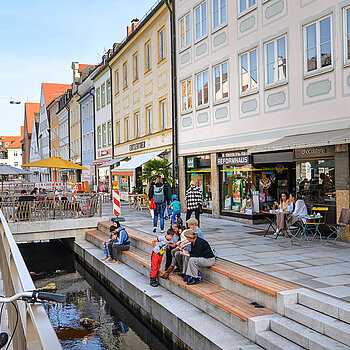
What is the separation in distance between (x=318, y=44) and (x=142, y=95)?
50.1 feet

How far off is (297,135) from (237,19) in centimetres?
561

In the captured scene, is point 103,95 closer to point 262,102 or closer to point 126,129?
point 126,129

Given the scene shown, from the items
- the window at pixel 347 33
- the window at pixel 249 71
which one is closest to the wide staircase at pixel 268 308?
the window at pixel 347 33

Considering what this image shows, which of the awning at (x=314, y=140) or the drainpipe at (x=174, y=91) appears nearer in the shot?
the awning at (x=314, y=140)

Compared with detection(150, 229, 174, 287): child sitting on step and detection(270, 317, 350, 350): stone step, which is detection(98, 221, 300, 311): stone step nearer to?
detection(270, 317, 350, 350): stone step

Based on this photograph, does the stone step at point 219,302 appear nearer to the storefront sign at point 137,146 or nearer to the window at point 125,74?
the storefront sign at point 137,146

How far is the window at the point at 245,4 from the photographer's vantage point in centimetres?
1463

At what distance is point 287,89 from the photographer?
1290 cm

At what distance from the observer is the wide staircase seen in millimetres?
5238

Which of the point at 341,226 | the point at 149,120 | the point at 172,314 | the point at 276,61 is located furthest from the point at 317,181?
the point at 149,120

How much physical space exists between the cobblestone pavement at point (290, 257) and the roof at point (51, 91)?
221 feet

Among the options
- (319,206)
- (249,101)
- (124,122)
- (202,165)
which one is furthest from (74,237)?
(124,122)

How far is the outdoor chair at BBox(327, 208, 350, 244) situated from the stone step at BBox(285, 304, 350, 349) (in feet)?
15.5

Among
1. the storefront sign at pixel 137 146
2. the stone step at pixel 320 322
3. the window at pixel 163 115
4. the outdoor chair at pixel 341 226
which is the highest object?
the window at pixel 163 115
